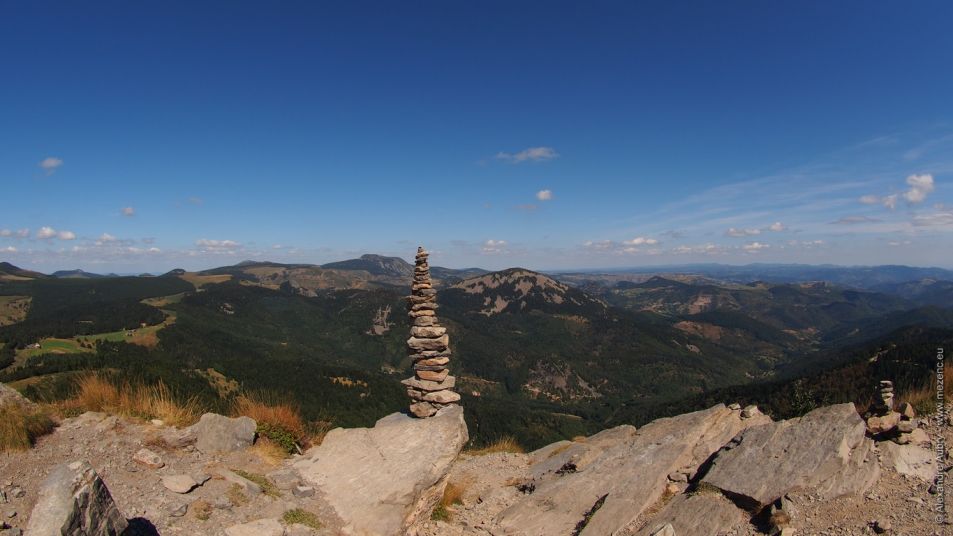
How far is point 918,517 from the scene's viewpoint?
11.8 m

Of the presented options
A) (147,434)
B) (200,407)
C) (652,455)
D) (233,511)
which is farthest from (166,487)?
(652,455)

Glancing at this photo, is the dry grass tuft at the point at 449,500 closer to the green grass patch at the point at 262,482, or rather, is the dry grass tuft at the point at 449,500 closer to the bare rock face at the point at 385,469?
the bare rock face at the point at 385,469

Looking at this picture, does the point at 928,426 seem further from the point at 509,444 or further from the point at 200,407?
the point at 200,407

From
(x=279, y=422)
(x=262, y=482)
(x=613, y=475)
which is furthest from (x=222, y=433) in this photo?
(x=613, y=475)

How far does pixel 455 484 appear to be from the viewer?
1947 centimetres

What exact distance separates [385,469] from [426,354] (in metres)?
4.81

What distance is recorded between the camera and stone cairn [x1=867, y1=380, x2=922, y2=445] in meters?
15.6

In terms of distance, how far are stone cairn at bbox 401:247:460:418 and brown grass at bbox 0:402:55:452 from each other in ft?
35.3

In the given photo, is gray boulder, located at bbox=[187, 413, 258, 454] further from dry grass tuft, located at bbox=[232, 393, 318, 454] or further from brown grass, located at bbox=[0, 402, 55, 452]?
brown grass, located at bbox=[0, 402, 55, 452]

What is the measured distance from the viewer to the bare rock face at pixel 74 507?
6.79 meters

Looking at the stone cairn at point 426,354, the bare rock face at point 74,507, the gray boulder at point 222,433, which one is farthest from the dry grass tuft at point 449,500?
the bare rock face at point 74,507

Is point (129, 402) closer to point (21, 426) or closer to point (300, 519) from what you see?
point (21, 426)

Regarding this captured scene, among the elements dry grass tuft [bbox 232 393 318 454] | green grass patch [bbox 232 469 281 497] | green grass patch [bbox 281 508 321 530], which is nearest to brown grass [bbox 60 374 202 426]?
dry grass tuft [bbox 232 393 318 454]

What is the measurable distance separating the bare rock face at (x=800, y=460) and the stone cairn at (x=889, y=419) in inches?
44.9
